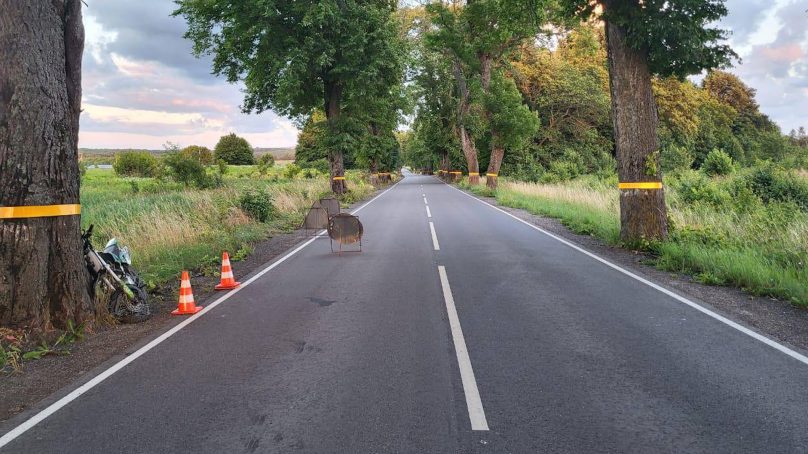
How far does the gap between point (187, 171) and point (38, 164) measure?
27691 millimetres

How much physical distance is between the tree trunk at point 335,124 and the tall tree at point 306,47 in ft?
0.18

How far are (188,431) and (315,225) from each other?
1270 cm

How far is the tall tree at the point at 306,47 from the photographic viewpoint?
81.7ft

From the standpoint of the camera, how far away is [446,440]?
3.57m

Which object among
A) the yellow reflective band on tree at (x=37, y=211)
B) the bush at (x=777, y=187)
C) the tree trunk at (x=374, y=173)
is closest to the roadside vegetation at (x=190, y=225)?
the yellow reflective band on tree at (x=37, y=211)

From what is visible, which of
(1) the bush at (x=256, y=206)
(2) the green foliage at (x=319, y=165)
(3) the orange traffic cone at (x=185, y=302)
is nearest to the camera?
(3) the orange traffic cone at (x=185, y=302)

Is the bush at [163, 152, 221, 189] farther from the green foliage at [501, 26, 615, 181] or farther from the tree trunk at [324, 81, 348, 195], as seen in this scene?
the green foliage at [501, 26, 615, 181]

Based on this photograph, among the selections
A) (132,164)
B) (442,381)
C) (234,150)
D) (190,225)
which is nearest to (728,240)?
(442,381)

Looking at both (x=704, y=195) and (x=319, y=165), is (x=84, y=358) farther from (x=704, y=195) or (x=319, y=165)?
(x=319, y=165)

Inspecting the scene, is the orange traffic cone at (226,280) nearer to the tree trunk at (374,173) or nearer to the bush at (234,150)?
the tree trunk at (374,173)

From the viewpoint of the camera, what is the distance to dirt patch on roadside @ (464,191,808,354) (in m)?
5.95

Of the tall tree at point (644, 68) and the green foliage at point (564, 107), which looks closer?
the tall tree at point (644, 68)

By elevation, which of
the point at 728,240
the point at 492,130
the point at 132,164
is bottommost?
the point at 728,240

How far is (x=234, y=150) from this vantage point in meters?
103
